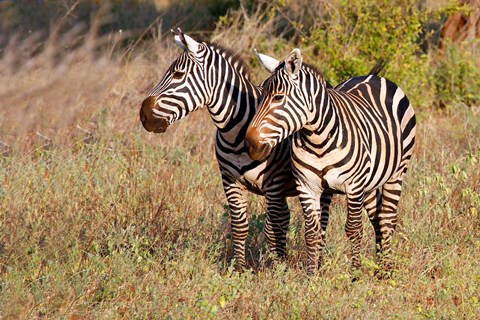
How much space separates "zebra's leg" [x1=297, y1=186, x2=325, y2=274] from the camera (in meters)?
5.50

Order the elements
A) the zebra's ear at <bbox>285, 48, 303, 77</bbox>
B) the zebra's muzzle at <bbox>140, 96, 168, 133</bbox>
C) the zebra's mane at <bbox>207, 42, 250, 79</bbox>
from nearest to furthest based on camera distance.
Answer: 1. the zebra's ear at <bbox>285, 48, 303, 77</bbox>
2. the zebra's muzzle at <bbox>140, 96, 168, 133</bbox>
3. the zebra's mane at <bbox>207, 42, 250, 79</bbox>

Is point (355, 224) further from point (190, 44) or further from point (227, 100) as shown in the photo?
point (190, 44)

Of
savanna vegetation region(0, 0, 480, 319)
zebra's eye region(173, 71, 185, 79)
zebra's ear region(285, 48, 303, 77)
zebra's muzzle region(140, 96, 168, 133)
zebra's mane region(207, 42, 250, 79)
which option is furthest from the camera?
zebra's mane region(207, 42, 250, 79)

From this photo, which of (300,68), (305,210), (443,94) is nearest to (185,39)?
(300,68)

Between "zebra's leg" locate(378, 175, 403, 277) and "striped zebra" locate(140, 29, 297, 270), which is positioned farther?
"zebra's leg" locate(378, 175, 403, 277)

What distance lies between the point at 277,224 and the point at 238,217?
28 cm

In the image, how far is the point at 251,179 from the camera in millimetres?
5715

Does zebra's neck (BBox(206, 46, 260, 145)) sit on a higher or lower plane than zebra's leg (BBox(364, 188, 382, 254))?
higher

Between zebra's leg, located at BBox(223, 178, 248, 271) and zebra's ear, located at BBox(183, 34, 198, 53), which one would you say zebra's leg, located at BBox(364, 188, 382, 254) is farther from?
zebra's ear, located at BBox(183, 34, 198, 53)

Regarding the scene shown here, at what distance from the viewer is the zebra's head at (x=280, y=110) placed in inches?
196

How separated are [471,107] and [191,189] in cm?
476

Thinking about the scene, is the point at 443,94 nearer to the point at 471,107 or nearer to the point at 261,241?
the point at 471,107

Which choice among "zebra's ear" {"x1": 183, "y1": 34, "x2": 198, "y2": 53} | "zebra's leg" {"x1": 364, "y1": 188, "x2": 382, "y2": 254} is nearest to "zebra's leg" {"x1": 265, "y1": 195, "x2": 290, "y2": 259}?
"zebra's leg" {"x1": 364, "y1": 188, "x2": 382, "y2": 254}

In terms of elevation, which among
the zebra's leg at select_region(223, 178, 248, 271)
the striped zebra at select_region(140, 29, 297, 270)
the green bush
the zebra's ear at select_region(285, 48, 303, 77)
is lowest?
the green bush
